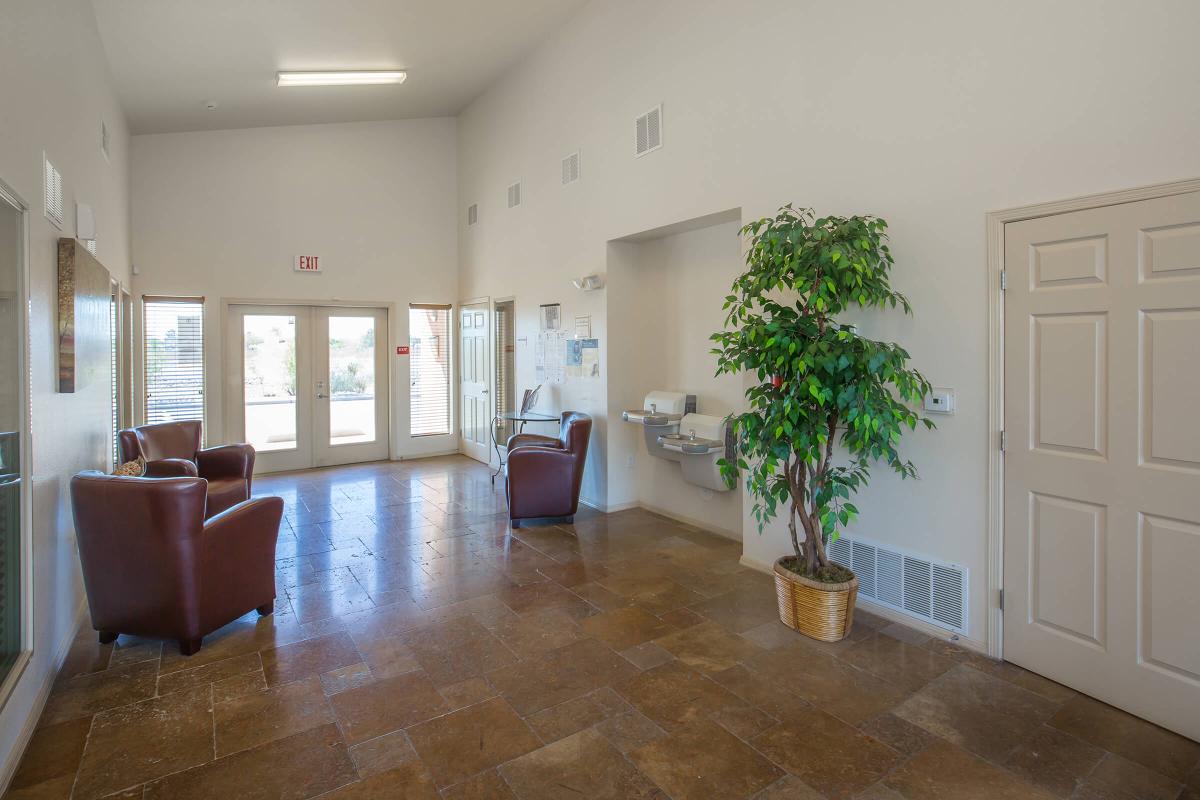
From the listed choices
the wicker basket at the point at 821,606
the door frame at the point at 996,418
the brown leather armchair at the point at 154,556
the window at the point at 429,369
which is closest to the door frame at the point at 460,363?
the window at the point at 429,369

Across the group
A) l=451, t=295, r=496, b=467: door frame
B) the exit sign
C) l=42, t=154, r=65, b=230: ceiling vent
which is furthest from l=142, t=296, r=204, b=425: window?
l=42, t=154, r=65, b=230: ceiling vent

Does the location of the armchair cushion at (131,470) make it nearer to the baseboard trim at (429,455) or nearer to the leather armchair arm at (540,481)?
the leather armchair arm at (540,481)

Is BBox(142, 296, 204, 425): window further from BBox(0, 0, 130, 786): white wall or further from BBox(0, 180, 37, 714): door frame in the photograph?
BBox(0, 180, 37, 714): door frame

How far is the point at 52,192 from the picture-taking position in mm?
2869

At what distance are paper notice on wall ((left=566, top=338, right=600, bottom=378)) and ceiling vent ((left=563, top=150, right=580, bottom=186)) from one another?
57.1 inches

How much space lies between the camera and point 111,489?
2.77 m

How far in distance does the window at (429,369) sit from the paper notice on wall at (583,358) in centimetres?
298

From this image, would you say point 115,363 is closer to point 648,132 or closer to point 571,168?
point 571,168

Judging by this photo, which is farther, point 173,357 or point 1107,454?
point 173,357

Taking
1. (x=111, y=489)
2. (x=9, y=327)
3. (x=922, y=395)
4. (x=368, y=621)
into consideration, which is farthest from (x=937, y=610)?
(x=9, y=327)

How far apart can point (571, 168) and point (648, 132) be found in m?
1.10

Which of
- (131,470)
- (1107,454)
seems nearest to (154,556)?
(131,470)

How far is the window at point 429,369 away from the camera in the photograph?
315 inches

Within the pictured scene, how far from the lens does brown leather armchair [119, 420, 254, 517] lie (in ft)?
14.3
